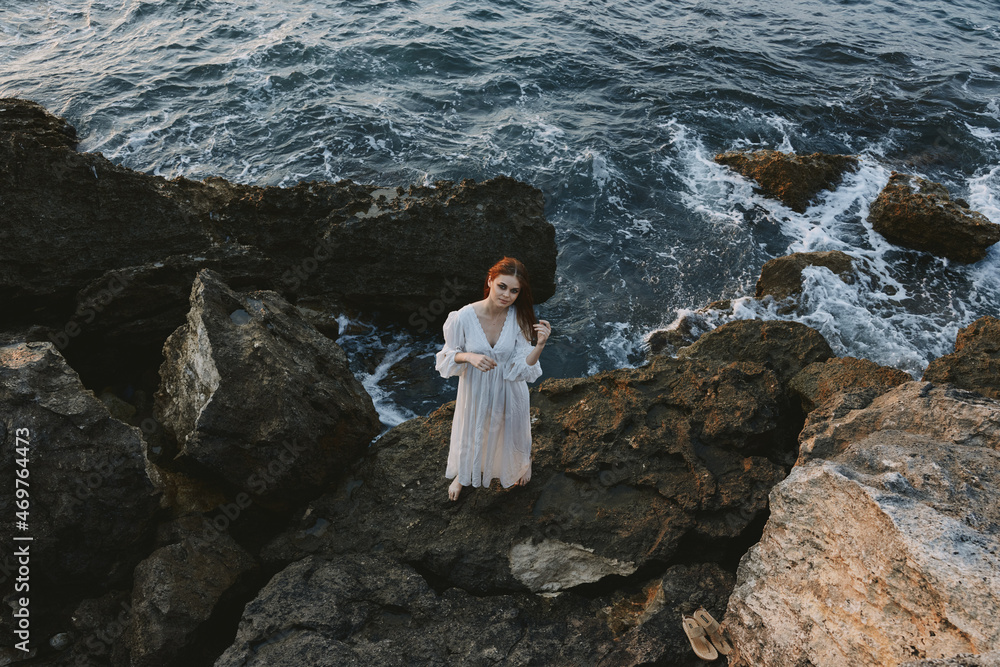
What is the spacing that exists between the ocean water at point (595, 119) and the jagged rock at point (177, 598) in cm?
316

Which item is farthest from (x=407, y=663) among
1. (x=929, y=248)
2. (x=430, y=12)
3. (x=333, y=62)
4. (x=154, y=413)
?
(x=430, y=12)

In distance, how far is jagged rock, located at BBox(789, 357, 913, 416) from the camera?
565cm

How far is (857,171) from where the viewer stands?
12.9m

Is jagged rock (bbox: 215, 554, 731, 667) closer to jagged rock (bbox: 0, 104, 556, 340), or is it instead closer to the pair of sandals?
the pair of sandals

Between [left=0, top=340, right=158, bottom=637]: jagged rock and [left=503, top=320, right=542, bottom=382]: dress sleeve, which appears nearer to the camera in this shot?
[left=0, top=340, right=158, bottom=637]: jagged rock

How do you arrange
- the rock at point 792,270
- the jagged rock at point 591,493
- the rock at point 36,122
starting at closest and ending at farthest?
the jagged rock at point 591,493 → the rock at point 792,270 → the rock at point 36,122

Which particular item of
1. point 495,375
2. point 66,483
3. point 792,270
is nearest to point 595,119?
point 792,270

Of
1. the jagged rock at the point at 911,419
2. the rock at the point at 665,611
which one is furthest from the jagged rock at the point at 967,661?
the jagged rock at the point at 911,419

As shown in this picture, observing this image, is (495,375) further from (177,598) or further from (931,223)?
(931,223)

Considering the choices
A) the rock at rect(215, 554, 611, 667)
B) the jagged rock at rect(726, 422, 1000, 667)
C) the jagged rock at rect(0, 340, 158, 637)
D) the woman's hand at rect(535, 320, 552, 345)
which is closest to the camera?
the jagged rock at rect(726, 422, 1000, 667)

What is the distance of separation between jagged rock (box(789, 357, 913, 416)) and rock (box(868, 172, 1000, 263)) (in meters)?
6.52

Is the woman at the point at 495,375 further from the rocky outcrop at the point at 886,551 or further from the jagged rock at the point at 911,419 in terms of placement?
the jagged rock at the point at 911,419

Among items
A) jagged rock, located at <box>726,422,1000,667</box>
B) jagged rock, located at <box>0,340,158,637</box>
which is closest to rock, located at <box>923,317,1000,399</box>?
jagged rock, located at <box>726,422,1000,667</box>

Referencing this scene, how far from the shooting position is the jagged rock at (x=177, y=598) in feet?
13.9
